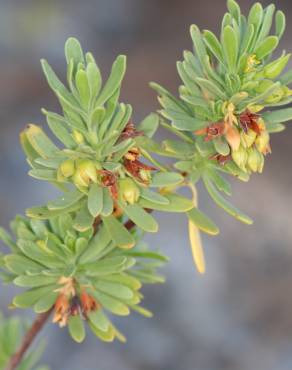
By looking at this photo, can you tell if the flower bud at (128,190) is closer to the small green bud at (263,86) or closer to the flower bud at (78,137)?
the flower bud at (78,137)

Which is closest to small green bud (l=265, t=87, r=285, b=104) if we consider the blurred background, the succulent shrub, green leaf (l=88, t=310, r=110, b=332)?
the succulent shrub

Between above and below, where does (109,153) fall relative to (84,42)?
below

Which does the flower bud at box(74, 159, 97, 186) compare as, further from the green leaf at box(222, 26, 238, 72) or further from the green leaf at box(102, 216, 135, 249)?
the green leaf at box(222, 26, 238, 72)

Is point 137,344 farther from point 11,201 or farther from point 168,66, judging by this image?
point 168,66

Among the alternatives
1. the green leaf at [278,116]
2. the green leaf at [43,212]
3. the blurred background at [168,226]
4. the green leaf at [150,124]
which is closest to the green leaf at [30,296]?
the green leaf at [43,212]

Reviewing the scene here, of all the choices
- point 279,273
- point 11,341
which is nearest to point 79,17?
point 279,273

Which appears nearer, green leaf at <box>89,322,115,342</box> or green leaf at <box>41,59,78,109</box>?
green leaf at <box>41,59,78,109</box>
